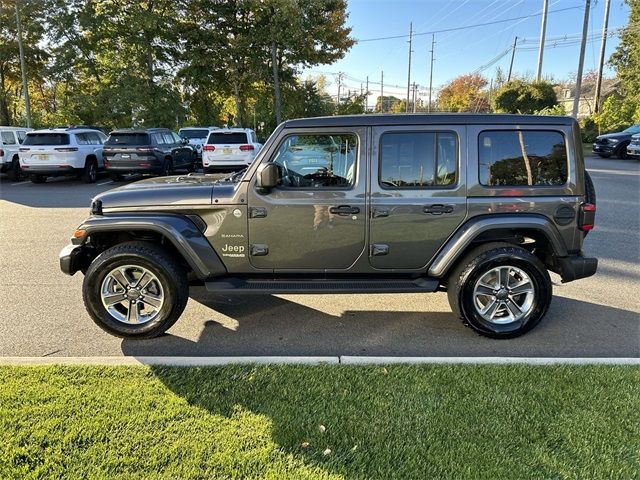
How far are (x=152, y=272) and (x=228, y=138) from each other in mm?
12474

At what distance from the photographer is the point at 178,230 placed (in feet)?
12.7

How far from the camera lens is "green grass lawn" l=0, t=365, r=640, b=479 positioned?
2395mm

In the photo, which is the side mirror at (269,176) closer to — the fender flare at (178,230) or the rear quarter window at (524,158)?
the fender flare at (178,230)

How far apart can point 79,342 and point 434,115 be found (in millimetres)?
3668

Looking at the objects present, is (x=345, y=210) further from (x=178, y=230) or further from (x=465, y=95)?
(x=465, y=95)

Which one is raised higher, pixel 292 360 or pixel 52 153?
pixel 52 153

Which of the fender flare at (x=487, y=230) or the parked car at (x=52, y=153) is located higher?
the parked car at (x=52, y=153)

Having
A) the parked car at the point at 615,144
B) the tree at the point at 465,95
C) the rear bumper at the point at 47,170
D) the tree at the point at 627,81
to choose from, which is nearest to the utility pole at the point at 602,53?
the tree at the point at 627,81

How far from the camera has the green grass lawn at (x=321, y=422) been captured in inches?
94.3

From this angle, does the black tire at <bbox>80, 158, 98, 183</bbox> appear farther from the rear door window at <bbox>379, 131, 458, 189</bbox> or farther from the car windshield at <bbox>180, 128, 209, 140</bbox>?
the rear door window at <bbox>379, 131, 458, 189</bbox>

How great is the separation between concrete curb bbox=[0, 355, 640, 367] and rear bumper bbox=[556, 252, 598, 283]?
2.52 feet

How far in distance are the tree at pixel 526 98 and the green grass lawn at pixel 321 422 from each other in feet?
100

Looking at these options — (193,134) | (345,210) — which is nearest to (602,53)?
(193,134)

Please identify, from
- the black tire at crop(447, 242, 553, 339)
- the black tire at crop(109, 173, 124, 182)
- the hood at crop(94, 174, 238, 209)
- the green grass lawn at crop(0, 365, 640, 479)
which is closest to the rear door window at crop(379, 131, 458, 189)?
the black tire at crop(447, 242, 553, 339)
